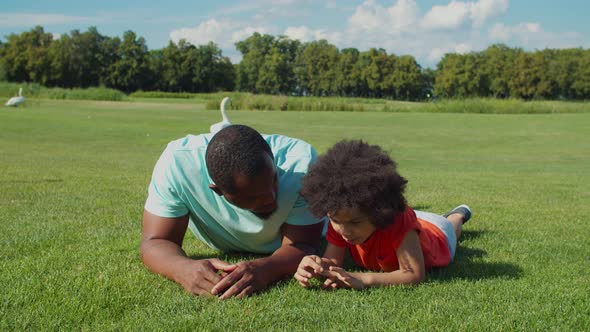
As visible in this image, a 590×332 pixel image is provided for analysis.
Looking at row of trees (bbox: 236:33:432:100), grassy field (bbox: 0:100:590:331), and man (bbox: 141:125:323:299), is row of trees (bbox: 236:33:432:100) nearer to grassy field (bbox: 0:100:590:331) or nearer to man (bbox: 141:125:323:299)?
grassy field (bbox: 0:100:590:331)

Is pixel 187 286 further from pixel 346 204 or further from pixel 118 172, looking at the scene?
pixel 118 172

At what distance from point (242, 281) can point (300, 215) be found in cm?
77

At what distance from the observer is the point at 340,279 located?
3.61 metres

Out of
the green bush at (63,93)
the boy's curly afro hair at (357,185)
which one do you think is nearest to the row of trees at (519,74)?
the green bush at (63,93)

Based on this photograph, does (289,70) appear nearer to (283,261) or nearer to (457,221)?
(457,221)

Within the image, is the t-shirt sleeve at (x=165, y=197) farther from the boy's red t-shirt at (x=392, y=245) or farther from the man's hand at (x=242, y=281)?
the boy's red t-shirt at (x=392, y=245)

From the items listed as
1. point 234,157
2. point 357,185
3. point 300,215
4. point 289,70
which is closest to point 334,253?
point 300,215

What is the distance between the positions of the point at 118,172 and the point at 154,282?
821 centimetres

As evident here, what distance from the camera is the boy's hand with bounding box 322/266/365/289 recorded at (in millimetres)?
3594

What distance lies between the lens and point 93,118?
30.5m

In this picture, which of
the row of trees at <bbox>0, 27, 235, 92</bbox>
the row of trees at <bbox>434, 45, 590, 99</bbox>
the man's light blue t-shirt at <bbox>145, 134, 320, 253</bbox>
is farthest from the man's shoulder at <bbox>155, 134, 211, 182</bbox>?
the row of trees at <bbox>0, 27, 235, 92</bbox>

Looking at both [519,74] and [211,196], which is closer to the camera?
[211,196]

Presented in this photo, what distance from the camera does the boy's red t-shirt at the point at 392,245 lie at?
12.4 ft

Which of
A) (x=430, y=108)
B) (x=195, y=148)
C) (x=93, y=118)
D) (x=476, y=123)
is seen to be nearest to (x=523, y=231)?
(x=195, y=148)
